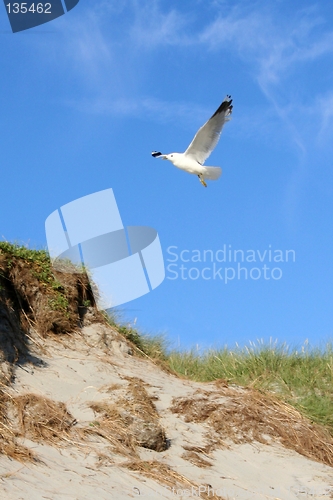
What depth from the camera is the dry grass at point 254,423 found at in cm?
759

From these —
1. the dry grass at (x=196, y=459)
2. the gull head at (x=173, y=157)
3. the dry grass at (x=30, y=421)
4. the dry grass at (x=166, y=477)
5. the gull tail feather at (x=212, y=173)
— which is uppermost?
the gull head at (x=173, y=157)

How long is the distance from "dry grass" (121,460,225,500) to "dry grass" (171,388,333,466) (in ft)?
4.50

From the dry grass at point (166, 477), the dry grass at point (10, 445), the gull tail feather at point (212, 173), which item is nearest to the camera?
the dry grass at point (10, 445)

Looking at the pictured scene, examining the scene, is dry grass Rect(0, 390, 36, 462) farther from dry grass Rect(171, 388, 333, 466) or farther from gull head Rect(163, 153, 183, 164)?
gull head Rect(163, 153, 183, 164)

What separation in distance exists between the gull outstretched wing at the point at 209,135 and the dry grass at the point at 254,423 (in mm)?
5077

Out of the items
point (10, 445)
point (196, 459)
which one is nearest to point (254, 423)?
point (196, 459)

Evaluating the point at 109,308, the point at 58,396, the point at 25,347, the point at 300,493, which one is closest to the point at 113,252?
the point at 109,308

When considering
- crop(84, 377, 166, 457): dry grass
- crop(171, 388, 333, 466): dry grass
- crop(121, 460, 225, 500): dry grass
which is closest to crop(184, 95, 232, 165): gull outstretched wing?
crop(171, 388, 333, 466): dry grass

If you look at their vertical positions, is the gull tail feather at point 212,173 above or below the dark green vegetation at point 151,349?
above

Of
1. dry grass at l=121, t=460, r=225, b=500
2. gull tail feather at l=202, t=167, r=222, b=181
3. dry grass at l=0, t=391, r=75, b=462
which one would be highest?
gull tail feather at l=202, t=167, r=222, b=181

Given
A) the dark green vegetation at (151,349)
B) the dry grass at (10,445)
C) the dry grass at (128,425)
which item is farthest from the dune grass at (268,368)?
the dry grass at (10,445)

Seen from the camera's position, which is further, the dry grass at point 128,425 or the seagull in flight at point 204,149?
the seagull in flight at point 204,149

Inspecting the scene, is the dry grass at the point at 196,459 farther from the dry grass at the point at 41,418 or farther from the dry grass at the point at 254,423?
the dry grass at the point at 41,418

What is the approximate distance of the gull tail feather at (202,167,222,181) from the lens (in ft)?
39.9
